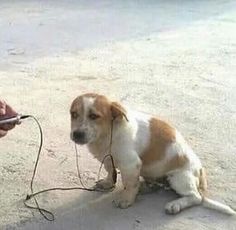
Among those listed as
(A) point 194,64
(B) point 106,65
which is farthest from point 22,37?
(A) point 194,64

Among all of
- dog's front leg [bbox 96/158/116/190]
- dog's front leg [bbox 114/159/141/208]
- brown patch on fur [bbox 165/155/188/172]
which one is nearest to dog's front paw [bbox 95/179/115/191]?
dog's front leg [bbox 96/158/116/190]

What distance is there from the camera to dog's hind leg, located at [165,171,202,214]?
2326 millimetres

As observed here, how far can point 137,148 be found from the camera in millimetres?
2342

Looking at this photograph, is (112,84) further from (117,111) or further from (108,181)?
(117,111)

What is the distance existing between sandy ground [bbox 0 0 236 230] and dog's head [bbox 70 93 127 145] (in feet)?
0.95

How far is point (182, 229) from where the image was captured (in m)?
2.23

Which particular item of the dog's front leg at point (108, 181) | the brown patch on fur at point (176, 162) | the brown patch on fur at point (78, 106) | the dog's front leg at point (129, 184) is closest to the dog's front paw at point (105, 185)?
the dog's front leg at point (108, 181)

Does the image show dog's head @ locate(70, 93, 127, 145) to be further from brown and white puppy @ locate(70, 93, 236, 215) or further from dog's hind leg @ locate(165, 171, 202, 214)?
dog's hind leg @ locate(165, 171, 202, 214)

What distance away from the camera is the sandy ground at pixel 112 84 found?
2.37m

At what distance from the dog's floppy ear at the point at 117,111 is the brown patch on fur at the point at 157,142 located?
0.46ft

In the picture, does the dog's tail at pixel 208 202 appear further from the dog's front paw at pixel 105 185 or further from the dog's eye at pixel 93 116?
the dog's eye at pixel 93 116

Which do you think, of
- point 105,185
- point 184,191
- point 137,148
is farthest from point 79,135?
point 184,191

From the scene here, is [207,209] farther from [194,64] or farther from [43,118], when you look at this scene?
[194,64]

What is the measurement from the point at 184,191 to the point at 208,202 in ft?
0.31
